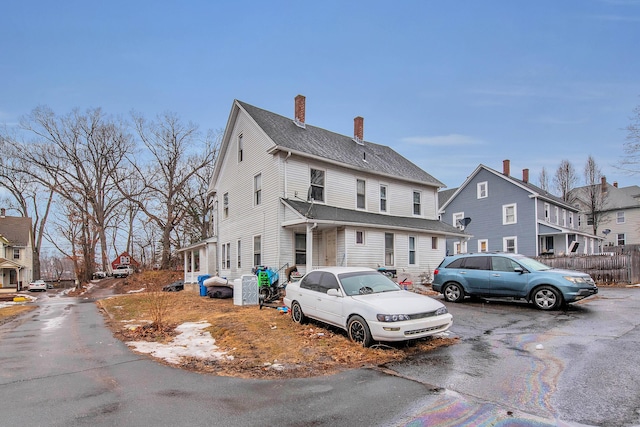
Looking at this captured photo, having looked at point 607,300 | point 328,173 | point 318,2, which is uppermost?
point 318,2

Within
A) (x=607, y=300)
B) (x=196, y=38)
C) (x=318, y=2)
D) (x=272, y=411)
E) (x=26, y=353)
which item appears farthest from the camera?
(x=196, y=38)

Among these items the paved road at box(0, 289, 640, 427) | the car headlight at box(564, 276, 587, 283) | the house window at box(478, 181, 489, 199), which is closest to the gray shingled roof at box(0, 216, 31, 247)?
the paved road at box(0, 289, 640, 427)

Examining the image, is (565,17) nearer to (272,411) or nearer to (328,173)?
(328,173)

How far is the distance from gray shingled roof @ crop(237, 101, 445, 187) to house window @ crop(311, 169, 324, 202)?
86cm

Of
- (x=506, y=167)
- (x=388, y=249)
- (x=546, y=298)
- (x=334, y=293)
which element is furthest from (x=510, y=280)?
(x=506, y=167)

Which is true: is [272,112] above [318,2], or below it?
below

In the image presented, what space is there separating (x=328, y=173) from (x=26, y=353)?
13506 millimetres

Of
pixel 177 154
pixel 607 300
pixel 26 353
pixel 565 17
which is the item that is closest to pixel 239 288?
pixel 26 353

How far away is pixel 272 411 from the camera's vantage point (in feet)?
14.5

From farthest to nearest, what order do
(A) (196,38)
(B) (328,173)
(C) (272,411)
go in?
1. (B) (328,173)
2. (A) (196,38)
3. (C) (272,411)

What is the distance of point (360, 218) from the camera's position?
693 inches

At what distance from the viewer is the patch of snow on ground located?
23.5ft

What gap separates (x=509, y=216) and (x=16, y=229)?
59.4 m

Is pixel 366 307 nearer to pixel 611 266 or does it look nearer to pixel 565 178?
pixel 611 266
